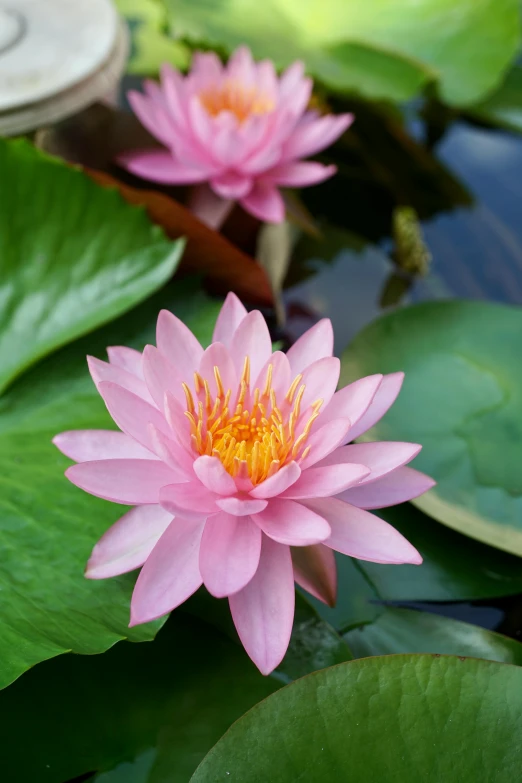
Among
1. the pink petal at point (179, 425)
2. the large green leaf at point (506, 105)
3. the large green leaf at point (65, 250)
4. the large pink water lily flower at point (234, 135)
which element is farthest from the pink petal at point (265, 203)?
the large green leaf at point (506, 105)

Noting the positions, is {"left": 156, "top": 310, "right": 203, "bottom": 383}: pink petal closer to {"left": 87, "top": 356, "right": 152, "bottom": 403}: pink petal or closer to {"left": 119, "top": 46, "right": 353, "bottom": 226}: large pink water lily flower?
{"left": 87, "top": 356, "right": 152, "bottom": 403}: pink petal

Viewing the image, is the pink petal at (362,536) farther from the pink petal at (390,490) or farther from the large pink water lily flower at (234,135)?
the large pink water lily flower at (234,135)

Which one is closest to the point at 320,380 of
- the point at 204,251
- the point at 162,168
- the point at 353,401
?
the point at 353,401

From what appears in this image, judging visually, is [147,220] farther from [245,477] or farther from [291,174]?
[245,477]

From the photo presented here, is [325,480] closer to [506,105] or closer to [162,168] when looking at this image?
[162,168]

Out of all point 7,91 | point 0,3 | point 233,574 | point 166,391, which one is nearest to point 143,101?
point 7,91

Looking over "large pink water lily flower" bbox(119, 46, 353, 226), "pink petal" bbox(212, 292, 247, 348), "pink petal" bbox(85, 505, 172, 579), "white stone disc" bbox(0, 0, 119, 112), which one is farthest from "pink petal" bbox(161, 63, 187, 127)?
"pink petal" bbox(85, 505, 172, 579)

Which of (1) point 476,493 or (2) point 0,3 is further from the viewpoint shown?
(2) point 0,3
